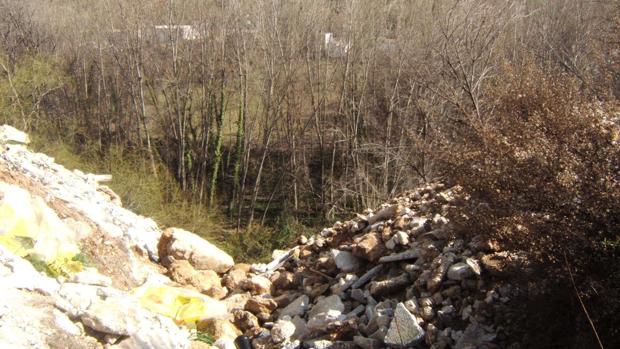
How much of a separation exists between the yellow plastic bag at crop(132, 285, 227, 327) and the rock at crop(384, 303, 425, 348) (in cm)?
214

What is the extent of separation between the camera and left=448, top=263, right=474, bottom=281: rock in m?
5.75

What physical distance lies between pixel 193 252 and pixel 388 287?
11.5 ft

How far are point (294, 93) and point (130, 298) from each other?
1373 cm

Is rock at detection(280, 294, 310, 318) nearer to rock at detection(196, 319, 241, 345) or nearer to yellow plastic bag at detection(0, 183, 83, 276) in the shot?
rock at detection(196, 319, 241, 345)

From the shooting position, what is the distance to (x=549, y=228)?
450 centimetres

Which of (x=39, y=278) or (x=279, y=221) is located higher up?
(x=39, y=278)

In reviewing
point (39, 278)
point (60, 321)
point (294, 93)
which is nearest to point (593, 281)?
point (60, 321)

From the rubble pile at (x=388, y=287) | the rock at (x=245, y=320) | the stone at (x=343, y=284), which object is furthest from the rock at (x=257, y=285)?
the stone at (x=343, y=284)

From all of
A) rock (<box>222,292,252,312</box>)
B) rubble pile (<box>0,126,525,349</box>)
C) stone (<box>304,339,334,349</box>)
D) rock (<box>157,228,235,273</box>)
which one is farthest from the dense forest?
stone (<box>304,339,334,349</box>)

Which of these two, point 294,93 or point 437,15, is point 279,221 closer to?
point 294,93

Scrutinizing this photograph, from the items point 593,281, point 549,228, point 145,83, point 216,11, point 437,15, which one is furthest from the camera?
point 145,83

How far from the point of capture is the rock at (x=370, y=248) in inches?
275

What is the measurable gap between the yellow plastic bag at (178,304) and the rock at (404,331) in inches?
84.4

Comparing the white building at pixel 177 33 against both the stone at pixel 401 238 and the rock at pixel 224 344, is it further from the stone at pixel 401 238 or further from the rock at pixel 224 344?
the rock at pixel 224 344
